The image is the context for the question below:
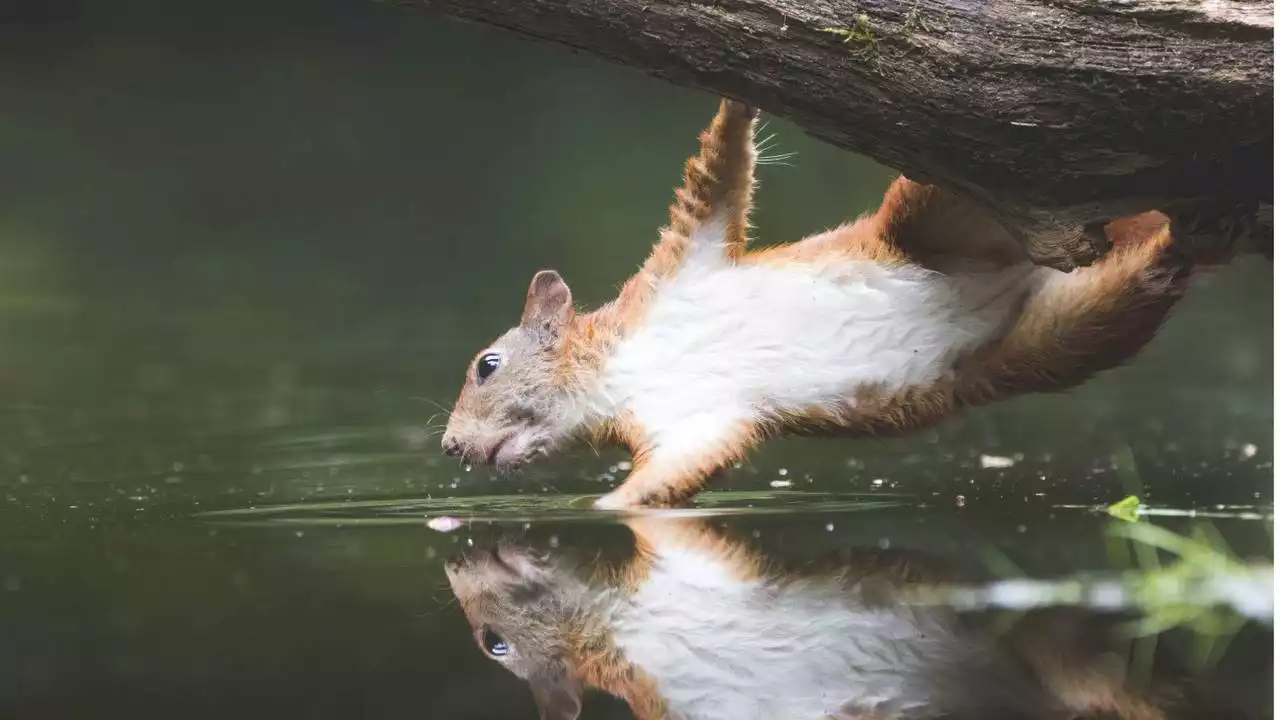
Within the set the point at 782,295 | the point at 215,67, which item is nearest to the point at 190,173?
the point at 215,67

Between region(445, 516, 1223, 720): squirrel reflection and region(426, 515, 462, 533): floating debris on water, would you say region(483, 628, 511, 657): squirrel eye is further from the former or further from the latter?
region(426, 515, 462, 533): floating debris on water

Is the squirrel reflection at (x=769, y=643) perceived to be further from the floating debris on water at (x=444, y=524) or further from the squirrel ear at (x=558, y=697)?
the floating debris on water at (x=444, y=524)

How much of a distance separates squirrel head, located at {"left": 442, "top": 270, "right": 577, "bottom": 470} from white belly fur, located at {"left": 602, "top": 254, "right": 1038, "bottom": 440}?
4.8 inches

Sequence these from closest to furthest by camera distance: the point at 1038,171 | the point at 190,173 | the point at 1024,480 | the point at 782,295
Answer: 1. the point at 1038,171
2. the point at 782,295
3. the point at 1024,480
4. the point at 190,173

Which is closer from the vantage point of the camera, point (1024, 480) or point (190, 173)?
point (1024, 480)

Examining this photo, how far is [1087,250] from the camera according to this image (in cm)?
141

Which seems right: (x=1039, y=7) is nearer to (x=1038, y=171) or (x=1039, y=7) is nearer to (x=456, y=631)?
(x=1038, y=171)

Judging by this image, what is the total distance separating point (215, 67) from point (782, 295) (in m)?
1.03

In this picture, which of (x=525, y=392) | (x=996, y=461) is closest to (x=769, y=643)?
(x=525, y=392)

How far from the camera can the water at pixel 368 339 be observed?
158 cm

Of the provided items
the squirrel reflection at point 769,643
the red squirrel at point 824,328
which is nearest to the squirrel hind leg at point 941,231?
the red squirrel at point 824,328

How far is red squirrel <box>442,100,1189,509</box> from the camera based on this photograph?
5.23 feet

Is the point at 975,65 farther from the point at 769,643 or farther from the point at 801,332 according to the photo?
the point at 769,643

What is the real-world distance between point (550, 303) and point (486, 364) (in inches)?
5.1
